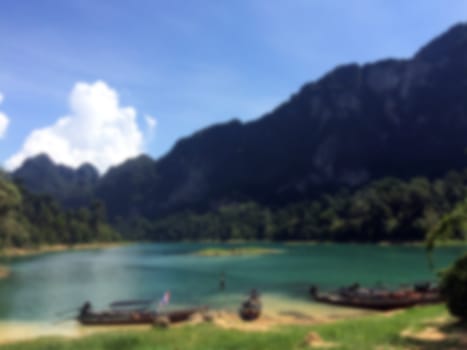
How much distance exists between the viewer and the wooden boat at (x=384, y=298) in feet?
96.7

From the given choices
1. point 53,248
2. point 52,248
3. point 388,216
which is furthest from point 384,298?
point 53,248

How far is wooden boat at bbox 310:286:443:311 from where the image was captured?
96.7 feet

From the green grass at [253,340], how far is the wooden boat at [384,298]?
10704mm

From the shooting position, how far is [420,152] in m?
197

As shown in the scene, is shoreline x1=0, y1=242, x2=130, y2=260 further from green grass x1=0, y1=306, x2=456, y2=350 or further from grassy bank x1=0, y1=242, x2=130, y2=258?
green grass x1=0, y1=306, x2=456, y2=350

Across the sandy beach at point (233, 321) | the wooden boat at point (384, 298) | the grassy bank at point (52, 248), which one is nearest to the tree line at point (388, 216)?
the wooden boat at point (384, 298)

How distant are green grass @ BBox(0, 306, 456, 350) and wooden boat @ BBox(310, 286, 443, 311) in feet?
35.1

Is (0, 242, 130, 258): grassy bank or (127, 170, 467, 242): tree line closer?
(127, 170, 467, 242): tree line

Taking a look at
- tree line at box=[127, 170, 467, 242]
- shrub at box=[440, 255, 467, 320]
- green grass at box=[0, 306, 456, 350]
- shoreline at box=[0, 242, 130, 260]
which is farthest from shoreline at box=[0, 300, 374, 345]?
shoreline at box=[0, 242, 130, 260]

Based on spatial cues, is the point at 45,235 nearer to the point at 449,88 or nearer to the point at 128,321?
the point at 128,321

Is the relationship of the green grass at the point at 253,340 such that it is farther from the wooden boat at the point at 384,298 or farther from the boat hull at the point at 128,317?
the wooden boat at the point at 384,298

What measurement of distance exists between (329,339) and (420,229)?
95991 mm

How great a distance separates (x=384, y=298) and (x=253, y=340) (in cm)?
1765

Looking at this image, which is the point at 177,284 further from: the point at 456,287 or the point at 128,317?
the point at 456,287
